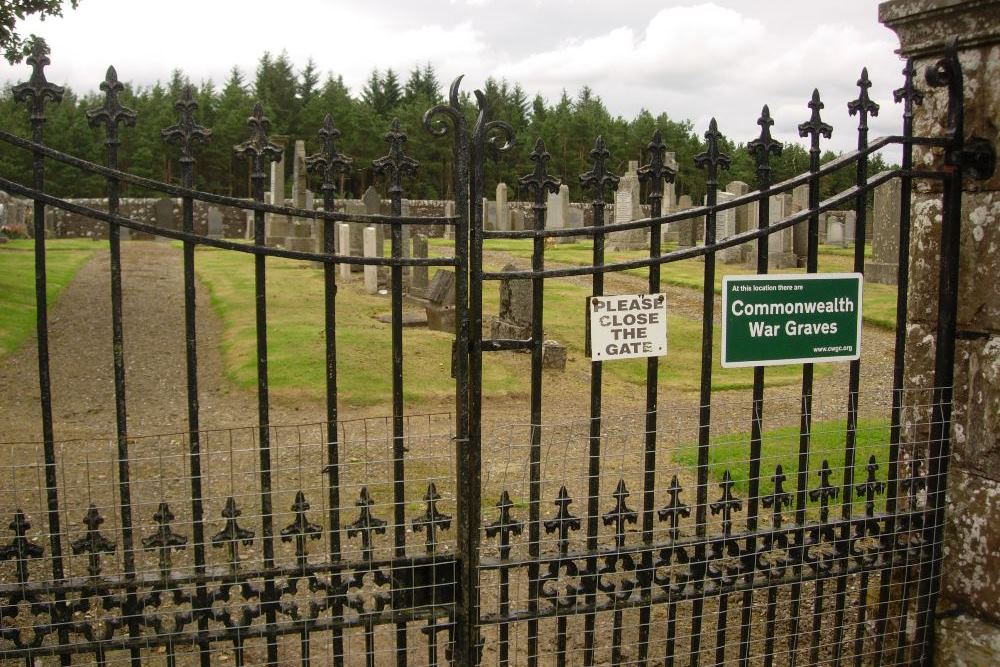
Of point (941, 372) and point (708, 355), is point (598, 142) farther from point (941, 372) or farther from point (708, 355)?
point (941, 372)

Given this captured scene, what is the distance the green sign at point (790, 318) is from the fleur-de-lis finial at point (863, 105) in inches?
27.1

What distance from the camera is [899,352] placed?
4.05 metres

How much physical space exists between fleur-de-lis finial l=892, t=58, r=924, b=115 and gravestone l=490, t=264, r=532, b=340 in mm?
9086

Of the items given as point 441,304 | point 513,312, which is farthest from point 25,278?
point 513,312

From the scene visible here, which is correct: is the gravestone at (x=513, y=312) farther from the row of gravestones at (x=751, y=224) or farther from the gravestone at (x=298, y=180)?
the gravestone at (x=298, y=180)

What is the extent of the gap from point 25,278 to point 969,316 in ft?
63.3

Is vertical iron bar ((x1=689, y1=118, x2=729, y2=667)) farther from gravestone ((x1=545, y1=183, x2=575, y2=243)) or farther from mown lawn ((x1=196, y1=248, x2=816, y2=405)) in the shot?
gravestone ((x1=545, y1=183, x2=575, y2=243))

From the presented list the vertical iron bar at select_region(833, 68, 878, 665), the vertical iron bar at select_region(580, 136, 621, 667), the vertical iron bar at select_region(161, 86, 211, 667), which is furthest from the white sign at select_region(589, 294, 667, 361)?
the vertical iron bar at select_region(161, 86, 211, 667)

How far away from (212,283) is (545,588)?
702 inches

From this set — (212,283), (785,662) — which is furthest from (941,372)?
(212,283)

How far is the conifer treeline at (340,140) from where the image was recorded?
127 feet

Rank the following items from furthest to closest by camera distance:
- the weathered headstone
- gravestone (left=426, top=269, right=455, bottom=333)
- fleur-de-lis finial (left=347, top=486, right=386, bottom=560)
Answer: the weathered headstone, gravestone (left=426, top=269, right=455, bottom=333), fleur-de-lis finial (left=347, top=486, right=386, bottom=560)

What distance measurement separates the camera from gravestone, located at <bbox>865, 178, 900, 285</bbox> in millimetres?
17797

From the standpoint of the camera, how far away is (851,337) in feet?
12.9
